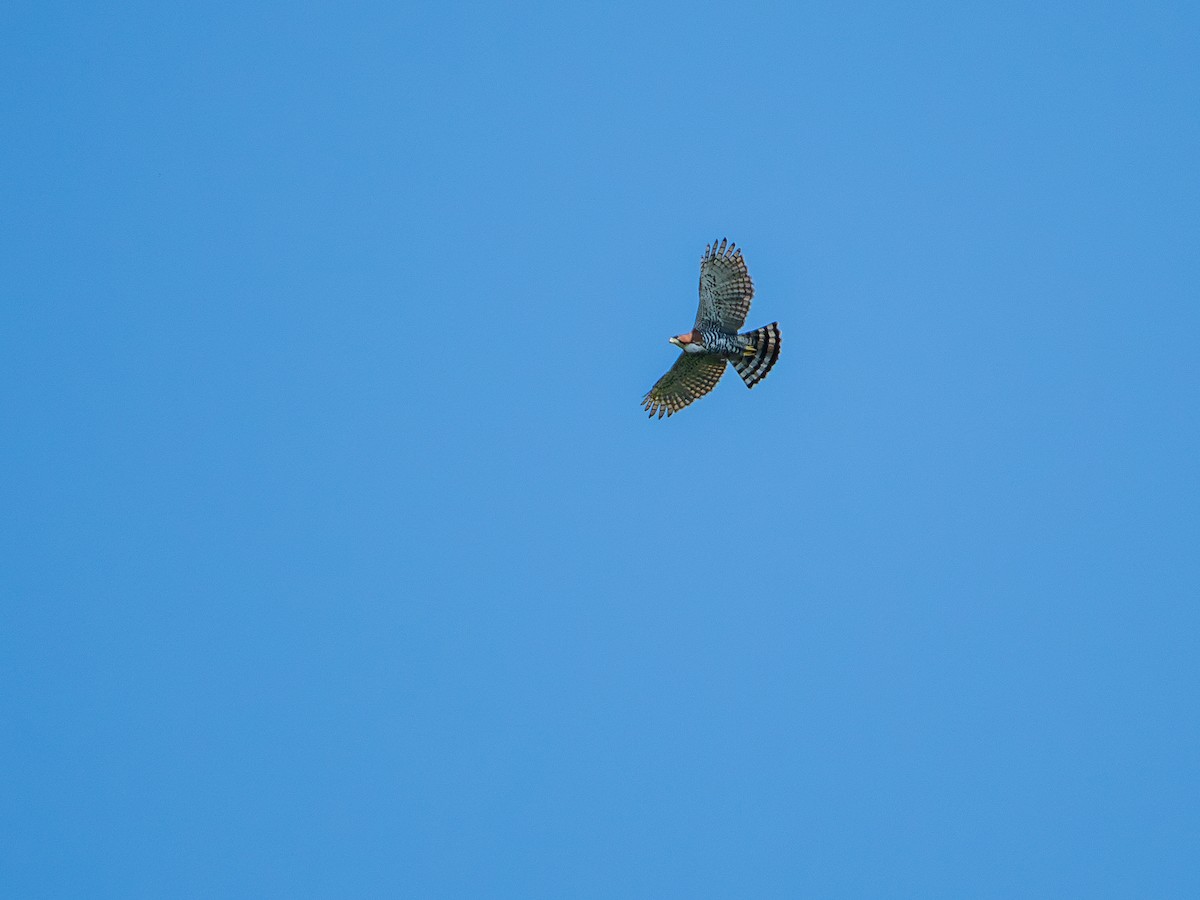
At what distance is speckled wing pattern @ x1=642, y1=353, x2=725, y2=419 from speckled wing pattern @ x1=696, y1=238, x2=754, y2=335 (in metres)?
0.76

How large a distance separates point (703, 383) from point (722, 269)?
2.42m

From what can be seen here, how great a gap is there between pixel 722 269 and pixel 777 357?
1.79m

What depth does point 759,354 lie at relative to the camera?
Result: 2255 cm

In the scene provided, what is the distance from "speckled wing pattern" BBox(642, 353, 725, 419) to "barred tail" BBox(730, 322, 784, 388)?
394mm

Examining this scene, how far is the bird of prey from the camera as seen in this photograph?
70.7 feet

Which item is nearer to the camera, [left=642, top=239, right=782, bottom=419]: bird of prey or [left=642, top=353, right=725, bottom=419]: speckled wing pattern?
[left=642, top=239, right=782, bottom=419]: bird of prey

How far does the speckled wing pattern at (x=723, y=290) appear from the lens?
21.4 m

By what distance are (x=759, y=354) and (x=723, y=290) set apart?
1.31 m

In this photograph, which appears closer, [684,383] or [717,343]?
[717,343]

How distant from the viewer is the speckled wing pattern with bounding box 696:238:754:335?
2142 cm

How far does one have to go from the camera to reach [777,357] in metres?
22.6

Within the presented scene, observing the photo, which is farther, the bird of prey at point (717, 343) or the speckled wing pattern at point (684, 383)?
the speckled wing pattern at point (684, 383)

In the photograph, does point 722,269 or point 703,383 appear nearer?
point 722,269

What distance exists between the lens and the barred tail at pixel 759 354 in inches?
883
